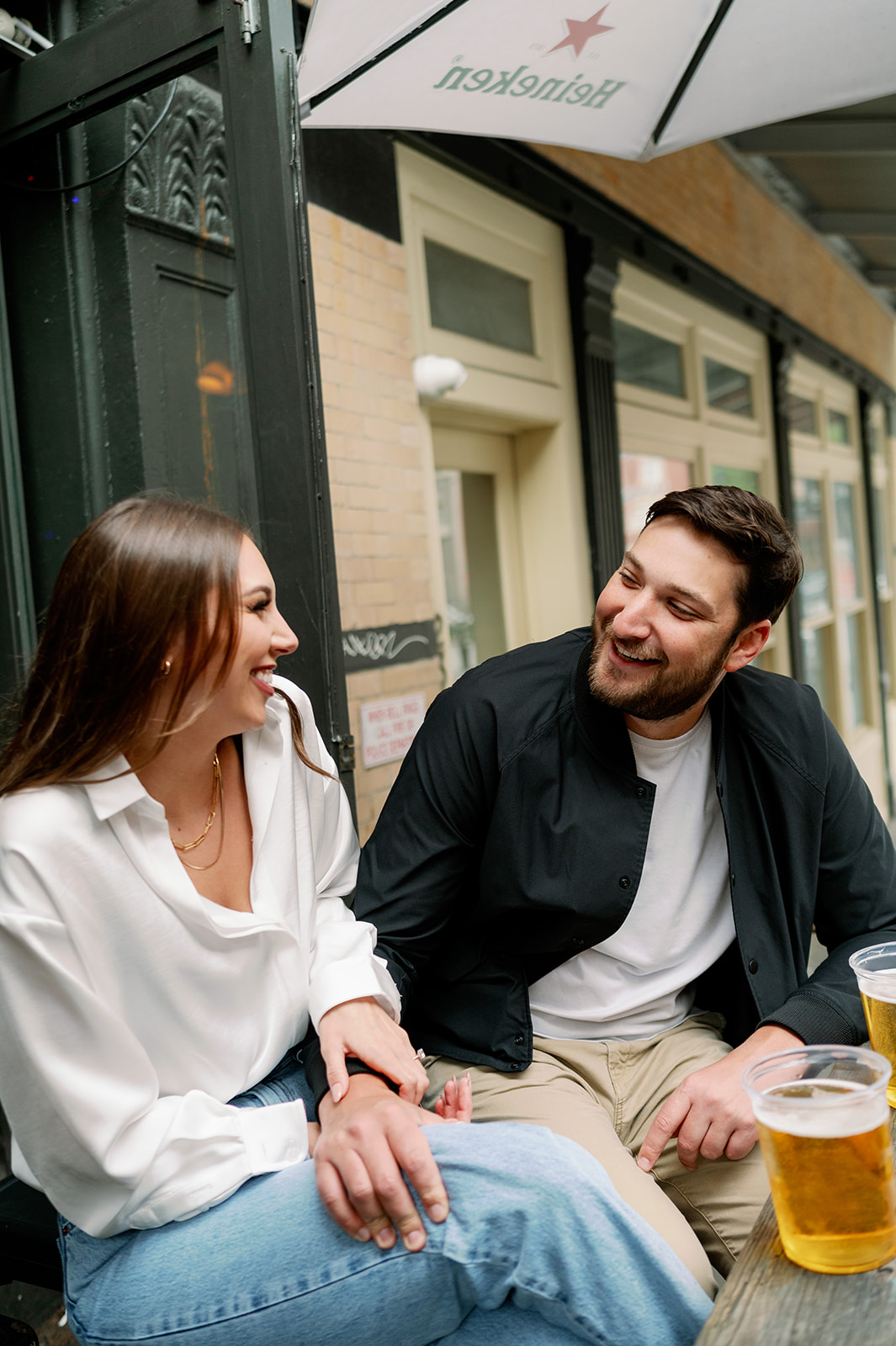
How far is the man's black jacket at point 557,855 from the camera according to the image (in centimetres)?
168

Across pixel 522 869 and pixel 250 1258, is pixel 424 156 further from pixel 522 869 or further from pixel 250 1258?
pixel 250 1258

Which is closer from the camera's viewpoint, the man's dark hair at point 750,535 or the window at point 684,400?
the man's dark hair at point 750,535

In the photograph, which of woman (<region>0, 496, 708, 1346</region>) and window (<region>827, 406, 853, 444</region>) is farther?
window (<region>827, 406, 853, 444</region>)

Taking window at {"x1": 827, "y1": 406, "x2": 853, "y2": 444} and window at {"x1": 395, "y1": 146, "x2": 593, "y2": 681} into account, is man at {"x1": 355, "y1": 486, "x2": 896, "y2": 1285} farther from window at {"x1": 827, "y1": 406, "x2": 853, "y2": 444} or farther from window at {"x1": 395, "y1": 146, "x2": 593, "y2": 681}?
window at {"x1": 827, "y1": 406, "x2": 853, "y2": 444}

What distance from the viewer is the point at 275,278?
5.94 ft

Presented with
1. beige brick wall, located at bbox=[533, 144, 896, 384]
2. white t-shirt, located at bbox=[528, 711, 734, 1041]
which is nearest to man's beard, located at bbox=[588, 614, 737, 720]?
white t-shirt, located at bbox=[528, 711, 734, 1041]

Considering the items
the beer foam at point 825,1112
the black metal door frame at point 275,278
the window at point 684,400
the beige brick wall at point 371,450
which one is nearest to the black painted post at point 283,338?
the black metal door frame at point 275,278

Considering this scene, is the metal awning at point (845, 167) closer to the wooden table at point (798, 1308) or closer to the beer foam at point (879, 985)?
the beer foam at point (879, 985)

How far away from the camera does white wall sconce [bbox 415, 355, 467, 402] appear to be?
146 inches

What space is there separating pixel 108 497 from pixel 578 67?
4.52ft

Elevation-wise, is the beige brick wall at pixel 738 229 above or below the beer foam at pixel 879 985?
above

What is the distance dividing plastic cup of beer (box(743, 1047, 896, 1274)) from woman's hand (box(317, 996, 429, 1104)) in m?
0.53

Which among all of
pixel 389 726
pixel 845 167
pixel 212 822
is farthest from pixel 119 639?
pixel 845 167

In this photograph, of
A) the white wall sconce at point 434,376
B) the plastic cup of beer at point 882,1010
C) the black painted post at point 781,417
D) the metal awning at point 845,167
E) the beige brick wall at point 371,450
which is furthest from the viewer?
the black painted post at point 781,417
